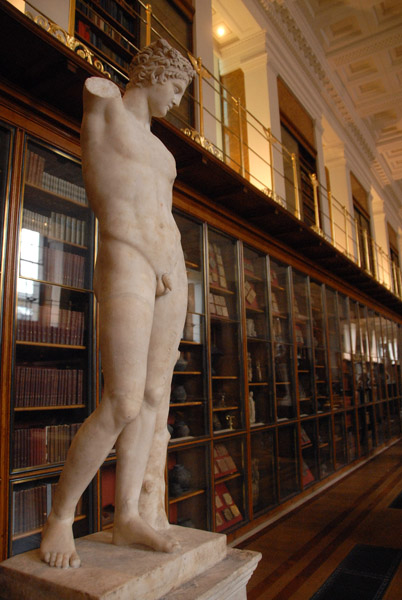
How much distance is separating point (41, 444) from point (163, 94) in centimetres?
175

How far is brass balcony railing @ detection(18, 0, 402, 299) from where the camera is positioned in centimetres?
324

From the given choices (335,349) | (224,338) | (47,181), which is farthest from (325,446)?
(47,181)

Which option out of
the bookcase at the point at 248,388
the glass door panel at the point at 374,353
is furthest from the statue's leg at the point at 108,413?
the glass door panel at the point at 374,353

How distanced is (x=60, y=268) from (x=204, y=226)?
5.24 feet

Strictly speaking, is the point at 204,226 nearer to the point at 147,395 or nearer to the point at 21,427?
the point at 21,427

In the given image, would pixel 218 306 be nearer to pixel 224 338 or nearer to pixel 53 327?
pixel 224 338

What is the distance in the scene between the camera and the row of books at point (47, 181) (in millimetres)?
2619

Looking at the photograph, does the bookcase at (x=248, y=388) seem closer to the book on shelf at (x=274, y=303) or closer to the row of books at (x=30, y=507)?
the book on shelf at (x=274, y=303)

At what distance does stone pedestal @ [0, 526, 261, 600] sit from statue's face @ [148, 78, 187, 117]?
1.47m

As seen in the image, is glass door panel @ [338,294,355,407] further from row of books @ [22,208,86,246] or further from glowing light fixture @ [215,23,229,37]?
row of books @ [22,208,86,246]

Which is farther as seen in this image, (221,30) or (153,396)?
(221,30)

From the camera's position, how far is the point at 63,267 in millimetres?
2723

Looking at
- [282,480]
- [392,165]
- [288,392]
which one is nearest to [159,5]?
[288,392]

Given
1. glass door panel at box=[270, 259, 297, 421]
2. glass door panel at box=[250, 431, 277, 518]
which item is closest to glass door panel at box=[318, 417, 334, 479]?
glass door panel at box=[270, 259, 297, 421]
